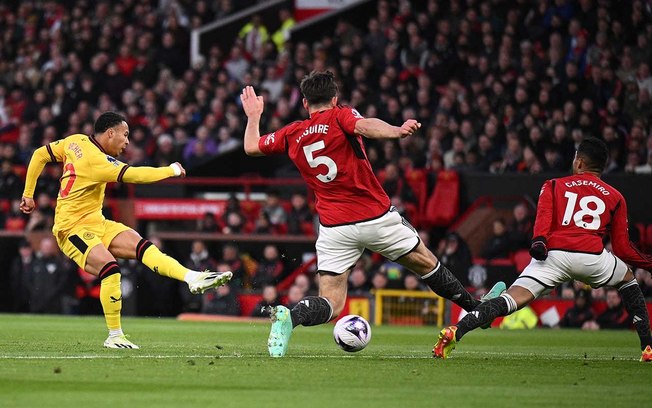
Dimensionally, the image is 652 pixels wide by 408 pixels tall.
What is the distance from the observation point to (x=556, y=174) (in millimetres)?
20781

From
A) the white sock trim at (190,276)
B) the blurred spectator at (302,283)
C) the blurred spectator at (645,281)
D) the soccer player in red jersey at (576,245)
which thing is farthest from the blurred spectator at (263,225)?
the soccer player in red jersey at (576,245)

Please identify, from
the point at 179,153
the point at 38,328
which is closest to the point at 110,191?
the point at 179,153

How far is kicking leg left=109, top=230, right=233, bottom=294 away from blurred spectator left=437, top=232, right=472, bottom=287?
912 cm

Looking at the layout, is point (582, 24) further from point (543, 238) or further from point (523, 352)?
point (543, 238)

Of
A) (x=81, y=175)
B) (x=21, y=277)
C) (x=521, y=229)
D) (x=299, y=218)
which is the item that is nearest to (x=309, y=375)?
(x=81, y=175)

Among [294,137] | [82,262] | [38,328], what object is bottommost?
[38,328]

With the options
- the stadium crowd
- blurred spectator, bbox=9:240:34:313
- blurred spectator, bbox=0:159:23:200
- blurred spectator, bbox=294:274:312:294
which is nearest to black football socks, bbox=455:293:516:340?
the stadium crowd

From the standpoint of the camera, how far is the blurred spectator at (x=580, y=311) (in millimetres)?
19625

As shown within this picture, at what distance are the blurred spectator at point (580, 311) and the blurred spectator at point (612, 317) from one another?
12 cm

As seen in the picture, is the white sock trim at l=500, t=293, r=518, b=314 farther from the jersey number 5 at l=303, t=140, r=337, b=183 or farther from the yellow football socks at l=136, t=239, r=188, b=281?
the yellow football socks at l=136, t=239, r=188, b=281

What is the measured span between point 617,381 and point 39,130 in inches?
804

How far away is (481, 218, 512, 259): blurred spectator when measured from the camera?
20953 mm

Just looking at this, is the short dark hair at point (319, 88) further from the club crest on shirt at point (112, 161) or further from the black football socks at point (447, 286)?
A: the club crest on shirt at point (112, 161)

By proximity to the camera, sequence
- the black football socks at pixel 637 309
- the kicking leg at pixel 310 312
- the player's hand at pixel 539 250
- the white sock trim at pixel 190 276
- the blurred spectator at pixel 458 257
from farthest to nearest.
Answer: the blurred spectator at pixel 458 257 → the white sock trim at pixel 190 276 → the black football socks at pixel 637 309 → the player's hand at pixel 539 250 → the kicking leg at pixel 310 312
